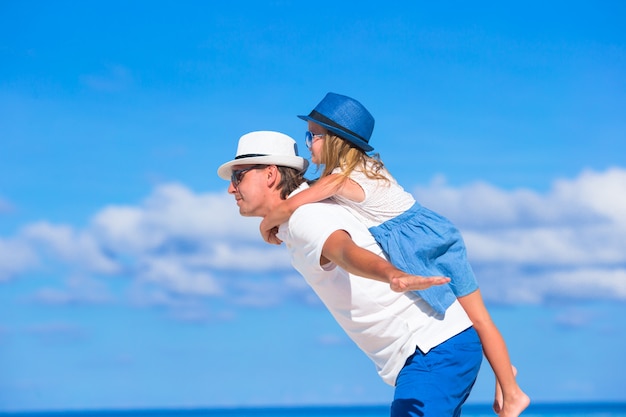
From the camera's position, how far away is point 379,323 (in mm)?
3576

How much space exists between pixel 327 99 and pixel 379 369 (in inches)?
49.4

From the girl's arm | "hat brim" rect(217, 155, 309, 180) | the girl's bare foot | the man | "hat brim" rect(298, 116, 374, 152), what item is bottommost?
the girl's bare foot

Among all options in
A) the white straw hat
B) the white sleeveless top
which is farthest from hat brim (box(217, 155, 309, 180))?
the white sleeveless top

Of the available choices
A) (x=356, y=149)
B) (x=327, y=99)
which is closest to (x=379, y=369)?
(x=356, y=149)

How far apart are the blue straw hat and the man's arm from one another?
69 centimetres

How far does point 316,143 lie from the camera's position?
4066mm

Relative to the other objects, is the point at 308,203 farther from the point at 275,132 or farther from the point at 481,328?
the point at 481,328

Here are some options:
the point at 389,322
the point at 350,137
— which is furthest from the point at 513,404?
the point at 350,137

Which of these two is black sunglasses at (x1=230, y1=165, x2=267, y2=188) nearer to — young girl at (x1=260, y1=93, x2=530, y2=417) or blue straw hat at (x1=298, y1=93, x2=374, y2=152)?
young girl at (x1=260, y1=93, x2=530, y2=417)

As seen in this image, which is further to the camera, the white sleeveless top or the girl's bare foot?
the girl's bare foot

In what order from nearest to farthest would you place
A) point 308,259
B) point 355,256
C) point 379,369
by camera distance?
point 355,256 → point 308,259 → point 379,369

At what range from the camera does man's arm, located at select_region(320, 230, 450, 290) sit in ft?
9.38

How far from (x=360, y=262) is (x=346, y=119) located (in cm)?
103

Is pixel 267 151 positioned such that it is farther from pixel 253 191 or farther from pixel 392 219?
pixel 392 219
